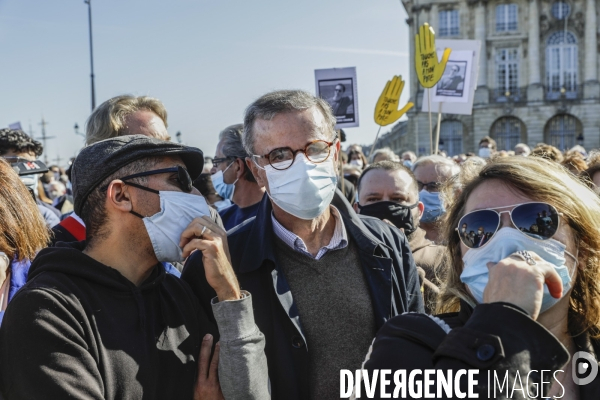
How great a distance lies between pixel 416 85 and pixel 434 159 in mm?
41833

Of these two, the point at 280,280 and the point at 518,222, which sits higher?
the point at 518,222

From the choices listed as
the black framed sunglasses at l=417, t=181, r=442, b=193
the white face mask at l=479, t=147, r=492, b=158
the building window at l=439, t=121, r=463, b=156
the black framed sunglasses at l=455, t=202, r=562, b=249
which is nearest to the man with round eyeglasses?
the black framed sunglasses at l=455, t=202, r=562, b=249

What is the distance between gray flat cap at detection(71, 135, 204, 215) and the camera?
96.7 inches

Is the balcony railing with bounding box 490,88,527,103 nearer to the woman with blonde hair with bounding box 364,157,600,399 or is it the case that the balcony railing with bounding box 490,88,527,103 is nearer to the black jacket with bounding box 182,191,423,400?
the black jacket with bounding box 182,191,423,400

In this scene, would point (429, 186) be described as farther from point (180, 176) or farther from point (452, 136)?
point (452, 136)

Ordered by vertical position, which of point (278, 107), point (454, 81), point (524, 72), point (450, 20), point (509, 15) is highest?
point (509, 15)

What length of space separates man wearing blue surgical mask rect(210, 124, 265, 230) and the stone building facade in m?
40.8

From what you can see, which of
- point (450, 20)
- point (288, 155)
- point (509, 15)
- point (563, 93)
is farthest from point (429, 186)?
point (509, 15)

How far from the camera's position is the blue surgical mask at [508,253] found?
199 cm

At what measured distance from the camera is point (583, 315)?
2.18 meters

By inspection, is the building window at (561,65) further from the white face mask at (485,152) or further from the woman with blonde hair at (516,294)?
the woman with blonde hair at (516,294)

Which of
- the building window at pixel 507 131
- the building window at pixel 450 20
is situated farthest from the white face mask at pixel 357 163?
the building window at pixel 450 20

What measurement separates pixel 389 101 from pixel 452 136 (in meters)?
39.2

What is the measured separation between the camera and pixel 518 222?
2045mm
